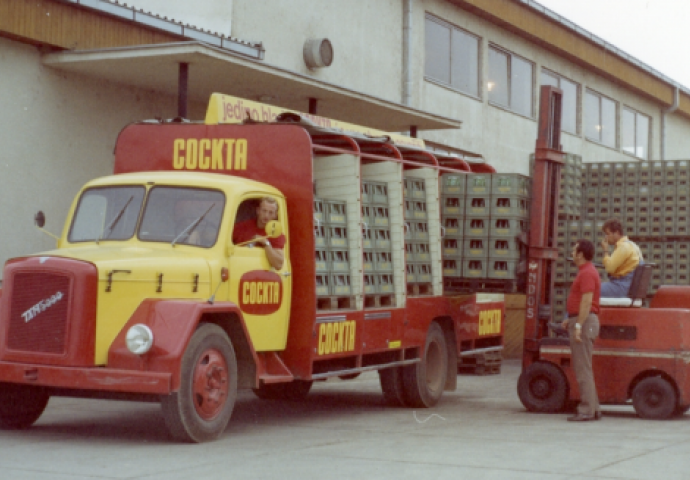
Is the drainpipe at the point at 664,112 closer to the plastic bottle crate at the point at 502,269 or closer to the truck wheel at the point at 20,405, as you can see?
the plastic bottle crate at the point at 502,269

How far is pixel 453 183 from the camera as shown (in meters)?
15.2

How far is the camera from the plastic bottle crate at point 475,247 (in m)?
14.9

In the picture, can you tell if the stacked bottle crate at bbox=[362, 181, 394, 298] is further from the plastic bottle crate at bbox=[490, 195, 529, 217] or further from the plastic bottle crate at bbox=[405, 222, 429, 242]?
the plastic bottle crate at bbox=[490, 195, 529, 217]

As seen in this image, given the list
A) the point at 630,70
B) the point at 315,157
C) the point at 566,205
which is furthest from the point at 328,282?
the point at 630,70

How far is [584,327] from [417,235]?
95.6 inches

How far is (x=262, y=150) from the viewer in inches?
477

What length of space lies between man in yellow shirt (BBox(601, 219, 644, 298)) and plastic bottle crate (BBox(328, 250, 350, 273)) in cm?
336

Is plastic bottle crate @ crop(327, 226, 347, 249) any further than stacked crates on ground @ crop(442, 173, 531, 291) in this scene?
No

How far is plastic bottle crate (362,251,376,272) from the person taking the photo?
1308 centimetres

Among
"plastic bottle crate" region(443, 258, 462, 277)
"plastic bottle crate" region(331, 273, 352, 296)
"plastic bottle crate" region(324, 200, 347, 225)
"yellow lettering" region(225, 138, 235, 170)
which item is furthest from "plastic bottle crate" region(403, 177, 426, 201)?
→ "yellow lettering" region(225, 138, 235, 170)

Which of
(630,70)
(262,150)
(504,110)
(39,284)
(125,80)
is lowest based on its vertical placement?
(39,284)

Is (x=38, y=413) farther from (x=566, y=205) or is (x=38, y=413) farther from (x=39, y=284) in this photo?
(x=566, y=205)

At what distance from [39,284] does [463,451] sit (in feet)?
12.9

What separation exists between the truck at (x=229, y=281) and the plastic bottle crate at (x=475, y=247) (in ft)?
1.66
